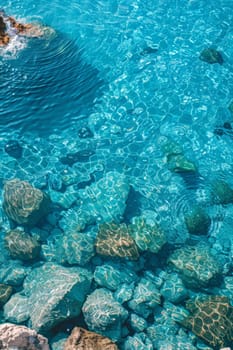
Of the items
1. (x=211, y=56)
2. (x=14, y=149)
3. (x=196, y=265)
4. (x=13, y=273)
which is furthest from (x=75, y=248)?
(x=211, y=56)

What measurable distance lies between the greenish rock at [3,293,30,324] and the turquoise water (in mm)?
1257

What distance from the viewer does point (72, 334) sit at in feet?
25.0

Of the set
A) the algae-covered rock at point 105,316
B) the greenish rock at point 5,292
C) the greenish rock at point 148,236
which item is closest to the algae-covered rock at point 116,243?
the greenish rock at point 148,236

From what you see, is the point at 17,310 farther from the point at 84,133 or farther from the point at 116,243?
the point at 84,133

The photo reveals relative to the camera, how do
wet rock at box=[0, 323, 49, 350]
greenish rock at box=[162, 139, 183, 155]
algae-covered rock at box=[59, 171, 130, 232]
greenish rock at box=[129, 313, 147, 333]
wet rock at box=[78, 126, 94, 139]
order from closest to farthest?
wet rock at box=[0, 323, 49, 350] < greenish rock at box=[129, 313, 147, 333] < algae-covered rock at box=[59, 171, 130, 232] < greenish rock at box=[162, 139, 183, 155] < wet rock at box=[78, 126, 94, 139]

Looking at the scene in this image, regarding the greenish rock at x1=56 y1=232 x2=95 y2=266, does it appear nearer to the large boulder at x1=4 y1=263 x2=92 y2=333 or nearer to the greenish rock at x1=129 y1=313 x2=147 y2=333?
the large boulder at x1=4 y1=263 x2=92 y2=333

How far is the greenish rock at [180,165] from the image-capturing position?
439 inches

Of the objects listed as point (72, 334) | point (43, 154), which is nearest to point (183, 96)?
point (43, 154)

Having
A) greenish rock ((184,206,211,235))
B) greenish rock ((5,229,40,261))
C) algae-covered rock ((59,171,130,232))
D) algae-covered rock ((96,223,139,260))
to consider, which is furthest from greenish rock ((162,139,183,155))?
greenish rock ((5,229,40,261))

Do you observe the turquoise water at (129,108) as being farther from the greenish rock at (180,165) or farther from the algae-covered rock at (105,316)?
the algae-covered rock at (105,316)

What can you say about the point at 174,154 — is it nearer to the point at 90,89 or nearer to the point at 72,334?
the point at 90,89

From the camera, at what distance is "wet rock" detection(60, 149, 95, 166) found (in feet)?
Answer: 36.9

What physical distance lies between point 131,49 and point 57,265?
885 centimetres

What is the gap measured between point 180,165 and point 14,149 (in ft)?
16.7
